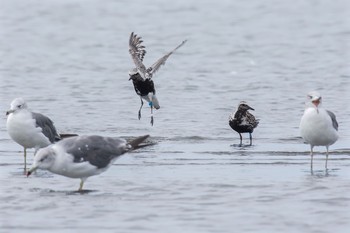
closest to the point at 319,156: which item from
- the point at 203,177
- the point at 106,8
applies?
the point at 203,177

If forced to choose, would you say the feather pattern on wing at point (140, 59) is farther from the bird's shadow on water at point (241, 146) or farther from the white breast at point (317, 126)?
the white breast at point (317, 126)

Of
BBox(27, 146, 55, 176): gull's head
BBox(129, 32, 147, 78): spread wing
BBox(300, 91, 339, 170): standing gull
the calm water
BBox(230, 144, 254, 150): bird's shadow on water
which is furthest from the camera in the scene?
BBox(129, 32, 147, 78): spread wing

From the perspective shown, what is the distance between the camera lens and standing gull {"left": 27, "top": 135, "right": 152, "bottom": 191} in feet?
44.4

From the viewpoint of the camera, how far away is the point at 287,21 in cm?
4488

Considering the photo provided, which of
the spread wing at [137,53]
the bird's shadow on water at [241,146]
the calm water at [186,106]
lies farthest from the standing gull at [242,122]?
the spread wing at [137,53]

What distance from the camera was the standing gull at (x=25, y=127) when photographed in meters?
16.1

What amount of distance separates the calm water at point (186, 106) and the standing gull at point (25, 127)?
0.52 metres

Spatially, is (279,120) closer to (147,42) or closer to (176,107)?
(176,107)

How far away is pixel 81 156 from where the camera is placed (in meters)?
13.8

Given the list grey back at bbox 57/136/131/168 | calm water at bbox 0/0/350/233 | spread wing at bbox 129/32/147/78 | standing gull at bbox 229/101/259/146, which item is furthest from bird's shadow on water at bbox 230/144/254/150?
grey back at bbox 57/136/131/168

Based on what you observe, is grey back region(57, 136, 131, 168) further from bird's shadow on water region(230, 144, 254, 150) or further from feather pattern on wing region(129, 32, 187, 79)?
feather pattern on wing region(129, 32, 187, 79)

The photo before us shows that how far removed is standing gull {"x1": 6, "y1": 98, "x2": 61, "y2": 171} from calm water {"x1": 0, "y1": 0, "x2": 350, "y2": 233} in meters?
0.52

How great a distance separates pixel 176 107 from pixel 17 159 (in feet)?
25.9

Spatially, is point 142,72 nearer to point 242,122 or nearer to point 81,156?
point 242,122
